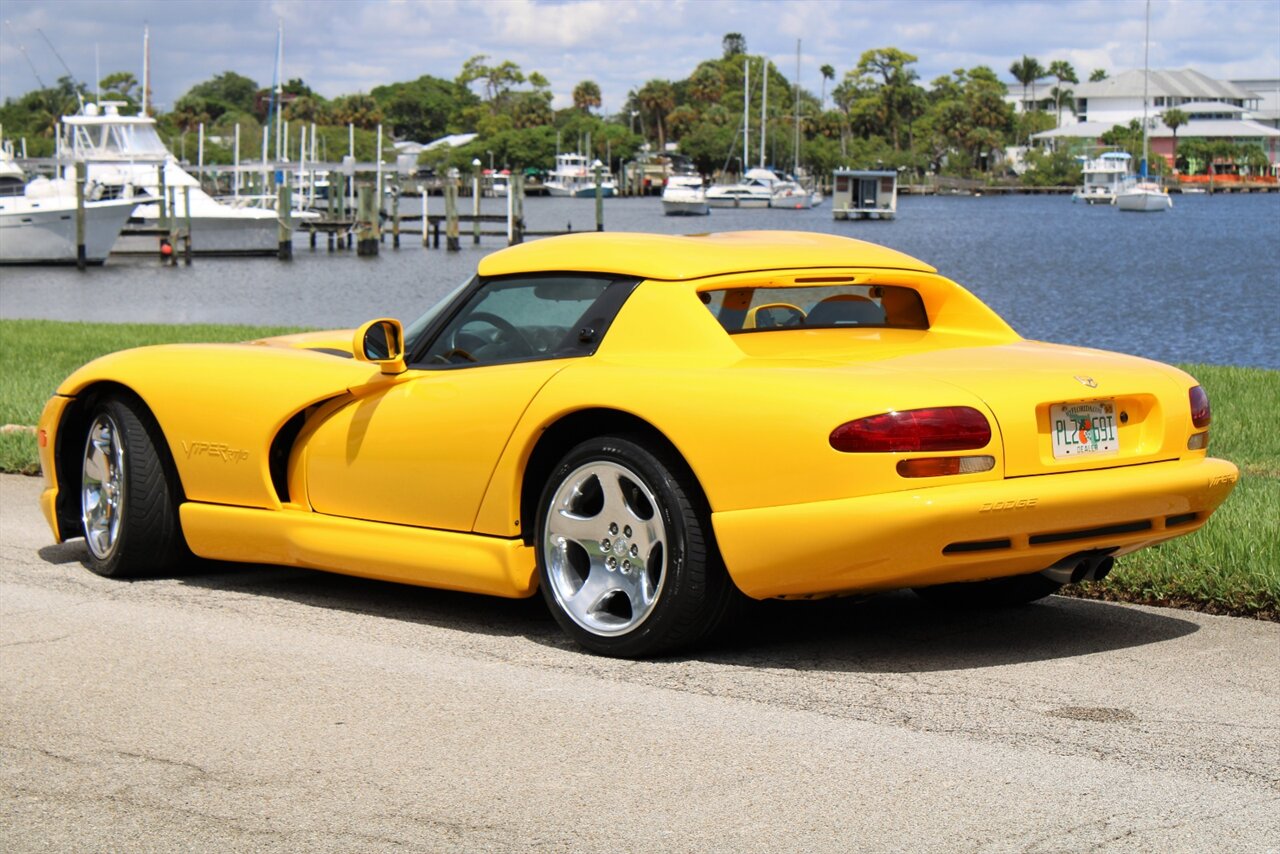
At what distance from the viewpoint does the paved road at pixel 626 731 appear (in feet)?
13.0

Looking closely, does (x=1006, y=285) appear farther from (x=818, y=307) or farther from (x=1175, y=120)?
(x=1175, y=120)

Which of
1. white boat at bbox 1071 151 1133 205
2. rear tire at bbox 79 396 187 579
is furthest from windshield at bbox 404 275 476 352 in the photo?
white boat at bbox 1071 151 1133 205

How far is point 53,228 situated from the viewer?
188 feet

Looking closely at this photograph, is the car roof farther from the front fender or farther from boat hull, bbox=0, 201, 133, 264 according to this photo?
boat hull, bbox=0, 201, 133, 264

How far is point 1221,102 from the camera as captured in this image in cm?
19950

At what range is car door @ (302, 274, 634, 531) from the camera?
19.3ft

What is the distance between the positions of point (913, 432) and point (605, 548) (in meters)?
1.10

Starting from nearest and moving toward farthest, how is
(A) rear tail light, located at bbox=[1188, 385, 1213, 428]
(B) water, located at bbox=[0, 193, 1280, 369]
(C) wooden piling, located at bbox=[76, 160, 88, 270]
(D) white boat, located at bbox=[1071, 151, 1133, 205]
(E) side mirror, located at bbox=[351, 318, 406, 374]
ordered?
1. (A) rear tail light, located at bbox=[1188, 385, 1213, 428]
2. (E) side mirror, located at bbox=[351, 318, 406, 374]
3. (B) water, located at bbox=[0, 193, 1280, 369]
4. (C) wooden piling, located at bbox=[76, 160, 88, 270]
5. (D) white boat, located at bbox=[1071, 151, 1133, 205]

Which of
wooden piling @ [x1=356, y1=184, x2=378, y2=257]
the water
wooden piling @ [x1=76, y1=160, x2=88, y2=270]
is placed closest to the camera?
the water

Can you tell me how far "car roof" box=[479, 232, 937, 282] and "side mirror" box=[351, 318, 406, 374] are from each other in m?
0.39

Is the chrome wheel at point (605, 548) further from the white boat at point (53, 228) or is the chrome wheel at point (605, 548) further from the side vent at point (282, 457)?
the white boat at point (53, 228)

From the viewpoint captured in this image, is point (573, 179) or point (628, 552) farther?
point (573, 179)

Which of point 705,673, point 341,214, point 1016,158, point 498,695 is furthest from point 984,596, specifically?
point 1016,158

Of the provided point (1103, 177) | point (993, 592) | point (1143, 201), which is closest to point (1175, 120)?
point (1103, 177)
